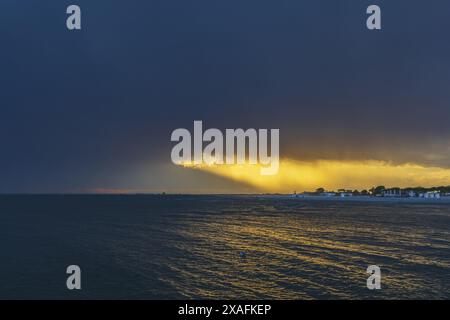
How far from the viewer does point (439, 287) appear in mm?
30953

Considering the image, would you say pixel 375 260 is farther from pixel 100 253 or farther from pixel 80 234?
pixel 80 234

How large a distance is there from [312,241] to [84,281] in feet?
115

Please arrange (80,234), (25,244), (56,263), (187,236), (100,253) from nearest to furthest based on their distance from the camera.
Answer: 1. (56,263)
2. (100,253)
3. (25,244)
4. (187,236)
5. (80,234)

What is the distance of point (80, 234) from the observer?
67938 mm

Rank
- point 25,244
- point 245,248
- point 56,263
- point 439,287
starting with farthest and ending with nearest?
point 25,244
point 245,248
point 56,263
point 439,287

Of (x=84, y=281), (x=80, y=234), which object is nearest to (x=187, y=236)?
(x=80, y=234)

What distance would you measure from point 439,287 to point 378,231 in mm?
42044

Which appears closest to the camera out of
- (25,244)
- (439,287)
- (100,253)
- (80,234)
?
(439,287)

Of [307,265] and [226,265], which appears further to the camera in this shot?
[226,265]
